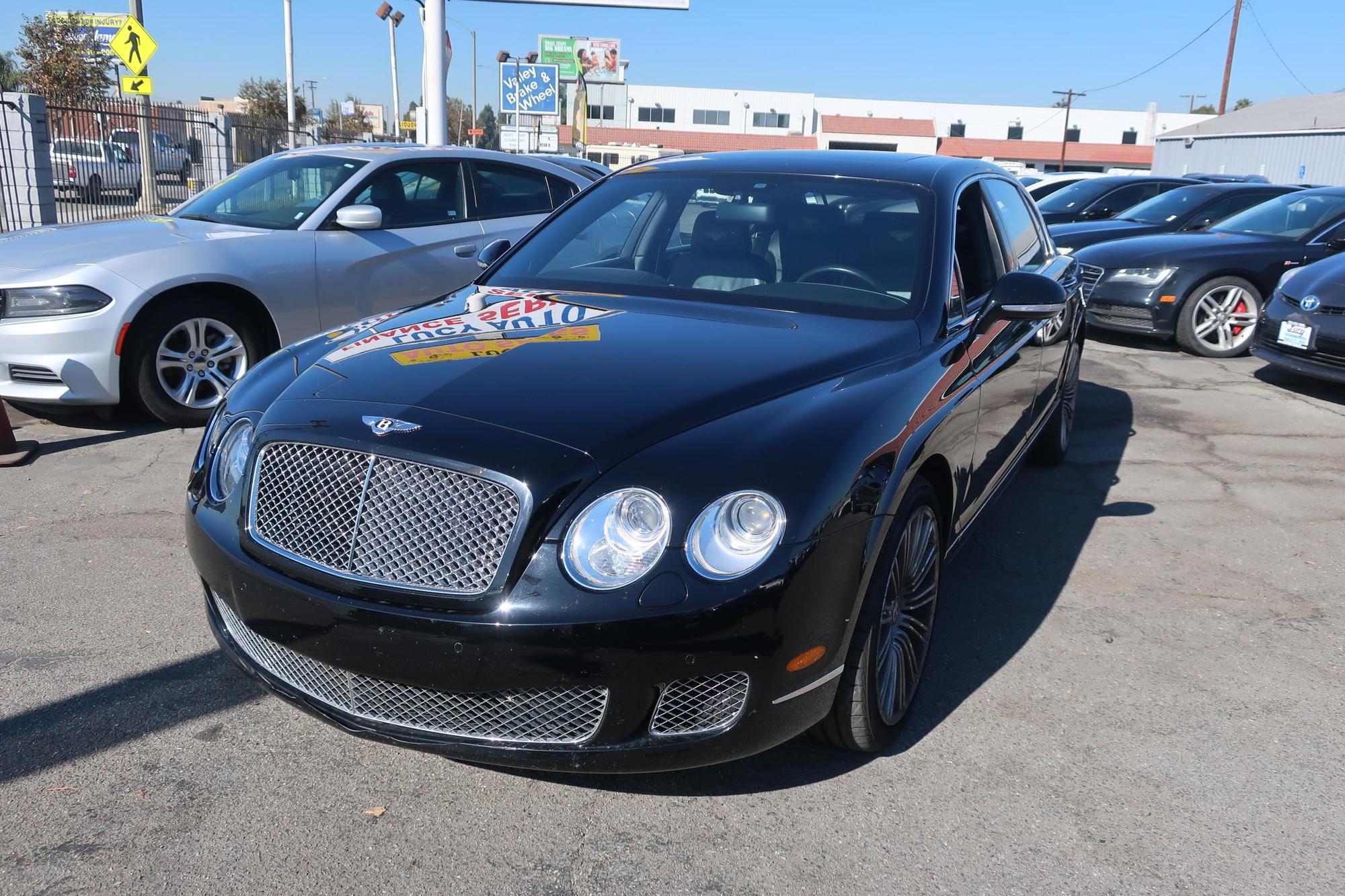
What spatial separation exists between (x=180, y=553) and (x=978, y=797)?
317 centimetres

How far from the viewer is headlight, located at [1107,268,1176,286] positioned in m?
9.59

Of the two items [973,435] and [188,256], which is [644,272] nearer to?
[973,435]

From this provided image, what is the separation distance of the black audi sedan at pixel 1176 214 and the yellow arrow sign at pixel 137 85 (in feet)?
44.4

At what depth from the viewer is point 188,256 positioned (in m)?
5.85

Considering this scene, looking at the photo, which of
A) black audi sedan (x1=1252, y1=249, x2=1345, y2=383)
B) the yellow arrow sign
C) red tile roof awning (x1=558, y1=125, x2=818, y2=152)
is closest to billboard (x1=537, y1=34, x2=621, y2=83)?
red tile roof awning (x1=558, y1=125, x2=818, y2=152)

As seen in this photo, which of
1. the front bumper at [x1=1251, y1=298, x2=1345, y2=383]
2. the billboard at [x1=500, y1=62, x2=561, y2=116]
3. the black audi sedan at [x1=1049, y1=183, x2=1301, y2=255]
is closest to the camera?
the front bumper at [x1=1251, y1=298, x2=1345, y2=383]

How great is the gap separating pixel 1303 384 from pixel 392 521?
8610 millimetres

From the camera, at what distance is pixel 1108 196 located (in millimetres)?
14750

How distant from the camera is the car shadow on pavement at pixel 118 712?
2.78 meters

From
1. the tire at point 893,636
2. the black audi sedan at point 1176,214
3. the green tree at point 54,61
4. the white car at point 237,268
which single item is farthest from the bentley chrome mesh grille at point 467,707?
the green tree at point 54,61

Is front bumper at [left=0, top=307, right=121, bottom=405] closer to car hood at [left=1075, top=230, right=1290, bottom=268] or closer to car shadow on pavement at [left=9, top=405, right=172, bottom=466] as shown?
car shadow on pavement at [left=9, top=405, right=172, bottom=466]

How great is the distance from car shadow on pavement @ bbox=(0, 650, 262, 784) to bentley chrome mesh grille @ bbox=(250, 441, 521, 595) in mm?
808

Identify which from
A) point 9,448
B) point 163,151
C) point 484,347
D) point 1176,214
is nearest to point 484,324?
point 484,347

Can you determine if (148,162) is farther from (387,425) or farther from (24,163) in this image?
(387,425)
